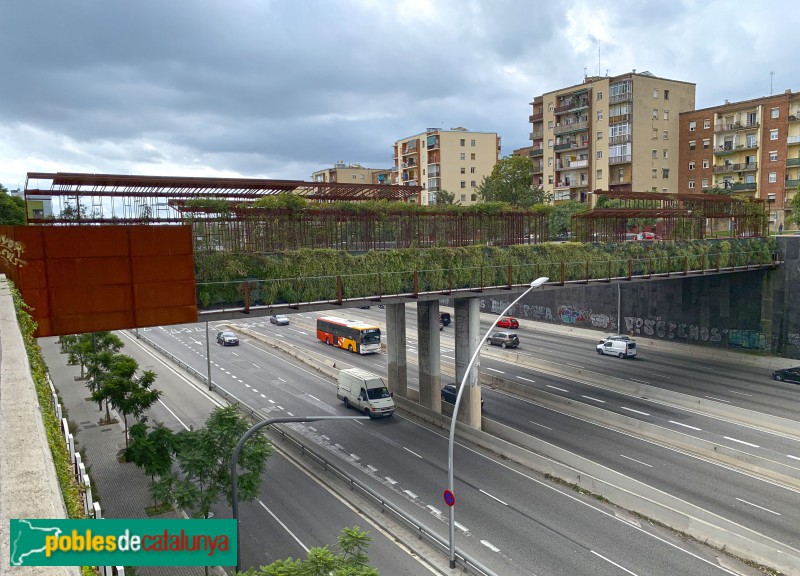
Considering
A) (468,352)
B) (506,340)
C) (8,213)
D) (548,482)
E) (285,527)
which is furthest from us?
(506,340)

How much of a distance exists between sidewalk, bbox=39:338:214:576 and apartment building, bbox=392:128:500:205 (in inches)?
2651

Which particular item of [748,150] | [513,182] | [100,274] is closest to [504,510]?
[100,274]

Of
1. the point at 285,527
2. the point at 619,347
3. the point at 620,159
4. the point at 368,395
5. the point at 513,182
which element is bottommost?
the point at 285,527

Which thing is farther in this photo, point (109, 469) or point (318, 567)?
point (109, 469)

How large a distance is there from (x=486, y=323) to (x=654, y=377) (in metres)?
26.8

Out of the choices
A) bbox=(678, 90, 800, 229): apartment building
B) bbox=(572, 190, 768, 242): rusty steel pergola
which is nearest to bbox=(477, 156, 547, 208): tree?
bbox=(572, 190, 768, 242): rusty steel pergola

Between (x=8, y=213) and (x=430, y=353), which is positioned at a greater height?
A: (x=8, y=213)

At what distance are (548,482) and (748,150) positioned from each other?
59811 mm

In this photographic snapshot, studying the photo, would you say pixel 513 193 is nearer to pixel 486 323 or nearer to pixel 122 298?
pixel 486 323

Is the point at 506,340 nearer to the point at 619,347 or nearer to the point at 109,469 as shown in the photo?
the point at 619,347

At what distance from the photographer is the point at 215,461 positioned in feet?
60.4

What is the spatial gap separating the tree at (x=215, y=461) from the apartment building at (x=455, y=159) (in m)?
78.8

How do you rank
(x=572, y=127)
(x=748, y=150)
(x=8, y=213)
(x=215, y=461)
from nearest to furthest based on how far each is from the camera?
1. (x=215, y=461)
2. (x=8, y=213)
3. (x=748, y=150)
4. (x=572, y=127)

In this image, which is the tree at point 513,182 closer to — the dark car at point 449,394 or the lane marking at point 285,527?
the dark car at point 449,394
